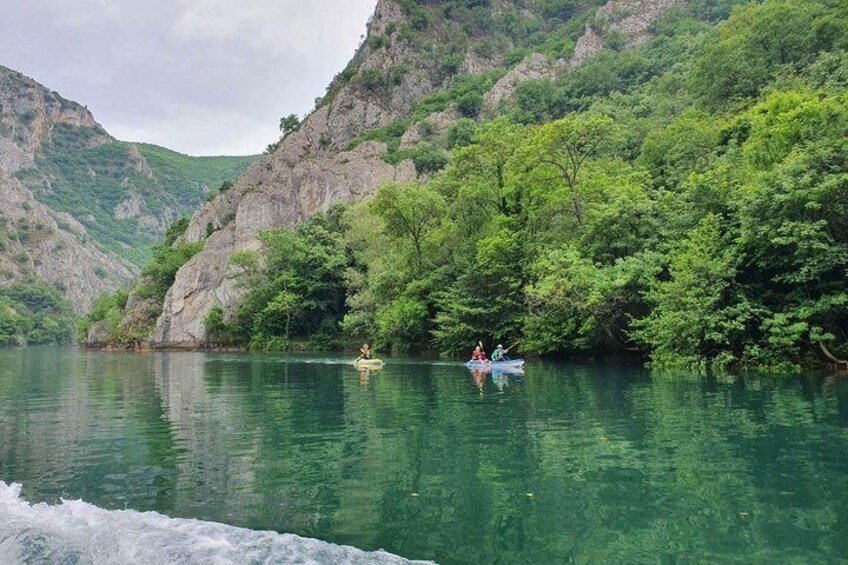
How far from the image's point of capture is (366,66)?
130m

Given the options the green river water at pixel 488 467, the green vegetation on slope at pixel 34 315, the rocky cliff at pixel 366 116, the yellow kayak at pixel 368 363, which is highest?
the rocky cliff at pixel 366 116

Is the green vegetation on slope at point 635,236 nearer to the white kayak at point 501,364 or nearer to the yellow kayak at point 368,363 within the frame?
the white kayak at point 501,364

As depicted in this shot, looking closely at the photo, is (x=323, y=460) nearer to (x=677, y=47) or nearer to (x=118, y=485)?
(x=118, y=485)

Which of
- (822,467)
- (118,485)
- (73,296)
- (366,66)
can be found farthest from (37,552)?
(73,296)

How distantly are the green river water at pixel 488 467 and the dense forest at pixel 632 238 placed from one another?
7334 millimetres

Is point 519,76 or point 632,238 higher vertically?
point 519,76

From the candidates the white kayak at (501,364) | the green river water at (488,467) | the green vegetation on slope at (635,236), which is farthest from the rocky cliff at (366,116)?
the green river water at (488,467)

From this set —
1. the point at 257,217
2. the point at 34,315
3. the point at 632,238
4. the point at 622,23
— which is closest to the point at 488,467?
the point at 632,238

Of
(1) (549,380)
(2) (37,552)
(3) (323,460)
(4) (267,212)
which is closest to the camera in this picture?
(2) (37,552)

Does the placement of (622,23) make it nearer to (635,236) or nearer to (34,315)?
(635,236)

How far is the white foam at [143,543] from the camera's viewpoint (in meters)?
7.30

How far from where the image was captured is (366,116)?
12175cm

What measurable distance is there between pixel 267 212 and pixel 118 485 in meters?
86.6

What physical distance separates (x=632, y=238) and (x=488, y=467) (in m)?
28.4
